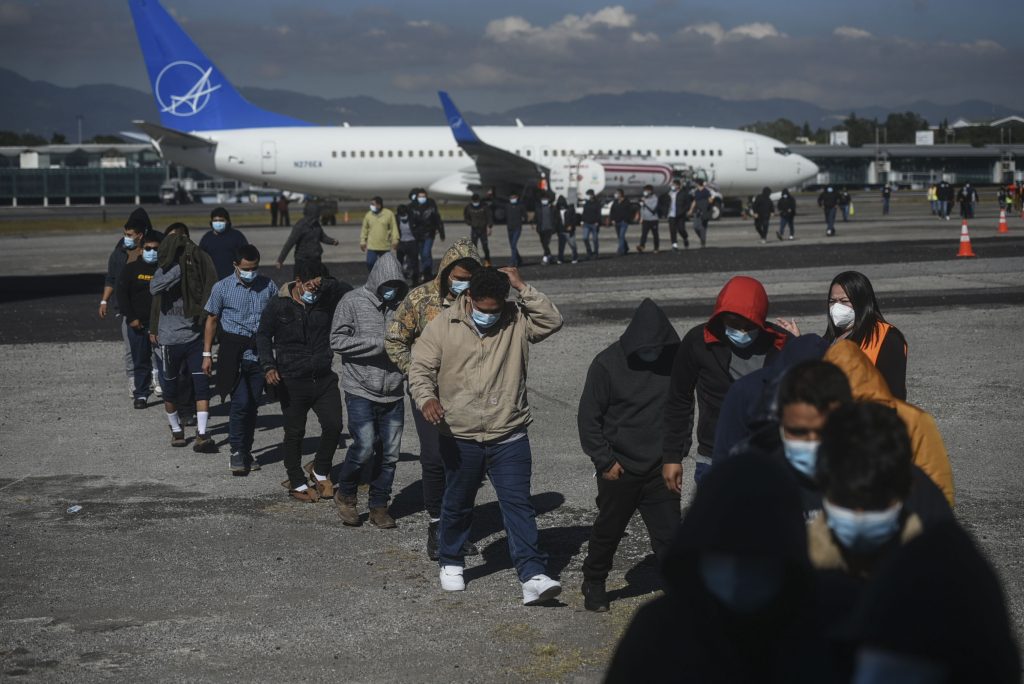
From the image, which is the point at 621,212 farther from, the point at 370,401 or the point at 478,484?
the point at 478,484

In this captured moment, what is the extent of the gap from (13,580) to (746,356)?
14.3ft

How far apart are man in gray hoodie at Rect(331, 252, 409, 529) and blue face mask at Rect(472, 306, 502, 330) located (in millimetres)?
1508

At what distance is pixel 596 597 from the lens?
21.3 ft

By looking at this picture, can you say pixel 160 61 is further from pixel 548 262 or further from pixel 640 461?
pixel 640 461

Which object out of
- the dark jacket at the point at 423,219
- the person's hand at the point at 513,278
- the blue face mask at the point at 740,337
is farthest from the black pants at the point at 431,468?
the dark jacket at the point at 423,219

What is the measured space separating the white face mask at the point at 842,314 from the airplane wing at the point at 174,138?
43.0 meters

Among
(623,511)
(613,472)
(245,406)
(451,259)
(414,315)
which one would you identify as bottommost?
(623,511)

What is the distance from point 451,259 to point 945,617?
20.0 feet

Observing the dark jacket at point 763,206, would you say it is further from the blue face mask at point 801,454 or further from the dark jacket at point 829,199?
the blue face mask at point 801,454

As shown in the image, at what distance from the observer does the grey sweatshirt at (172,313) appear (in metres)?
10.9

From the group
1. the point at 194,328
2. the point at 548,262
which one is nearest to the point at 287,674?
the point at 194,328

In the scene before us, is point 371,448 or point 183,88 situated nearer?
point 371,448

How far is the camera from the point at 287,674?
18.6 feet

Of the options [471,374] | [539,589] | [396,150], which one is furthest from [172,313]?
[396,150]
